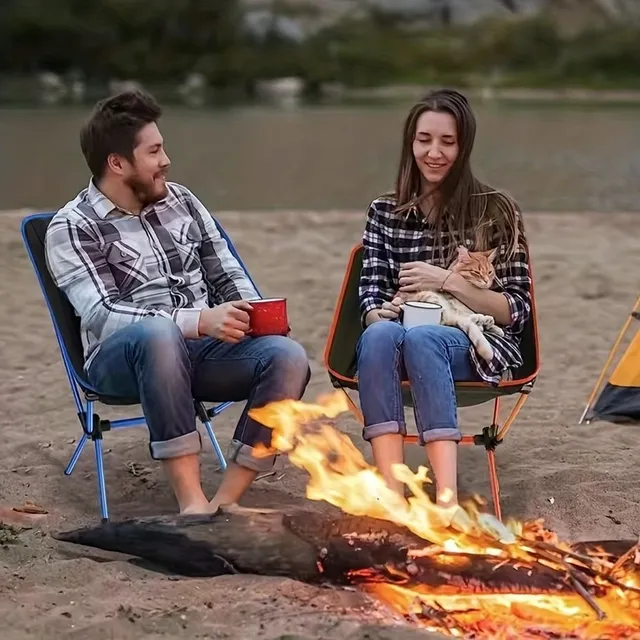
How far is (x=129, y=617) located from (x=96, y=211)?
3.68ft

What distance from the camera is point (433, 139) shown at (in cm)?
298

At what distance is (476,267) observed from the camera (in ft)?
9.57

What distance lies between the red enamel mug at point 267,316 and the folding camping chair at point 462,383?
247mm

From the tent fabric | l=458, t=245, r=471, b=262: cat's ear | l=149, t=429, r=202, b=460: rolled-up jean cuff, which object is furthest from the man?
the tent fabric

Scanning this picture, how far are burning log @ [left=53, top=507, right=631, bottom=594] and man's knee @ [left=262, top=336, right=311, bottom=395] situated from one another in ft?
1.27

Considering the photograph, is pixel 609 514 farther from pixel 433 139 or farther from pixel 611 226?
pixel 611 226

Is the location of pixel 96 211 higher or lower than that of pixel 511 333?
higher

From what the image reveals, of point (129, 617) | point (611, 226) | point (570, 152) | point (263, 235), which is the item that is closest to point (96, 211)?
point (129, 617)

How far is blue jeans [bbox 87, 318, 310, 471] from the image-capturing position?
8.90ft

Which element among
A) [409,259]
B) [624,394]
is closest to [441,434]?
[409,259]

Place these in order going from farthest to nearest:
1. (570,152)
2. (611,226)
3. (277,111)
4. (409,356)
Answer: (277,111) → (570,152) → (611,226) → (409,356)

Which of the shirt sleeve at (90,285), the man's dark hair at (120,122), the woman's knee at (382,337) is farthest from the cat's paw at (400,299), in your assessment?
the man's dark hair at (120,122)

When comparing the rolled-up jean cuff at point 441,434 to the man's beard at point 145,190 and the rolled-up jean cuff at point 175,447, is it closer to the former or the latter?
the rolled-up jean cuff at point 175,447

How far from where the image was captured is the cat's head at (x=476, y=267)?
115 inches
